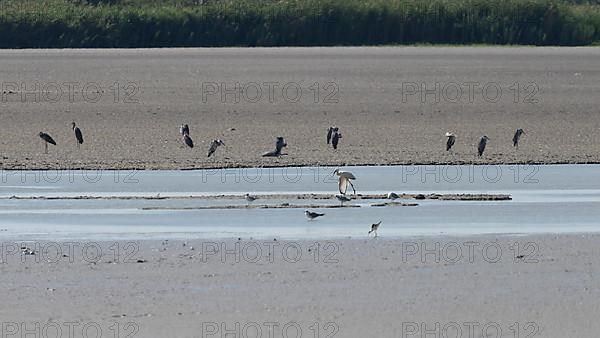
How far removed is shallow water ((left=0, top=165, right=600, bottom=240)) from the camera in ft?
38.7

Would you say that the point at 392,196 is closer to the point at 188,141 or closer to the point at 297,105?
the point at 188,141

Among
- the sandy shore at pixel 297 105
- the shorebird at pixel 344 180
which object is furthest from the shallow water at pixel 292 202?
the sandy shore at pixel 297 105

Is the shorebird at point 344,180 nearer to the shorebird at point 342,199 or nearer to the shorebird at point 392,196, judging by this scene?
the shorebird at point 342,199

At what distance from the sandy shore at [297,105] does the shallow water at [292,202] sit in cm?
85

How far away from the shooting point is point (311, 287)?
30.2 ft

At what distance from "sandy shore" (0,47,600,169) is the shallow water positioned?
2.79ft

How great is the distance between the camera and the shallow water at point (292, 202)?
11.8m

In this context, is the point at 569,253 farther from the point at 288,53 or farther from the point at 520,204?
the point at 288,53

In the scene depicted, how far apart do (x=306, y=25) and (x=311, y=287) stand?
27694 millimetres

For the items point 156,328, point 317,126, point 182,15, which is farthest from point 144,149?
point 182,15

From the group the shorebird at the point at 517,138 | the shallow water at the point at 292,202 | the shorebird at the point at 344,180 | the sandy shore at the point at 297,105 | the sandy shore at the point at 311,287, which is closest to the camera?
the sandy shore at the point at 311,287

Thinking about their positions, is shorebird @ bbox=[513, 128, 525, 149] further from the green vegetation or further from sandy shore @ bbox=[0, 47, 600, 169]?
the green vegetation

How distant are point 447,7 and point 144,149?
20706mm

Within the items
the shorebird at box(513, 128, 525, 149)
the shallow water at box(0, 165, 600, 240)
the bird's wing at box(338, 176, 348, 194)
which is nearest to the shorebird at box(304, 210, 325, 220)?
the shallow water at box(0, 165, 600, 240)
